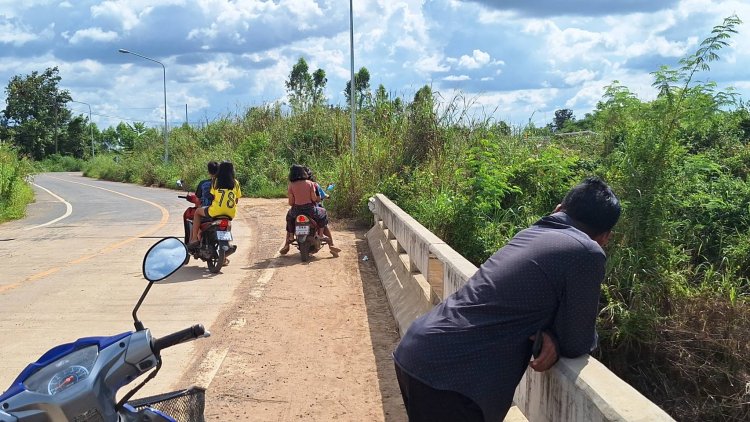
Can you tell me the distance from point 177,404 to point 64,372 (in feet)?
1.86

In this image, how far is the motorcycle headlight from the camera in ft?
7.44

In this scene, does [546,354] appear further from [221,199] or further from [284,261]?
[284,261]

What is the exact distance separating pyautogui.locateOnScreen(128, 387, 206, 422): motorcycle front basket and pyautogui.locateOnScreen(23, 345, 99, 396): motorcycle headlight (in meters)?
0.42

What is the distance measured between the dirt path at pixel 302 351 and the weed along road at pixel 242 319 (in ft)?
0.05

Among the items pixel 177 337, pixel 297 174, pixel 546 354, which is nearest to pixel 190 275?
pixel 297 174

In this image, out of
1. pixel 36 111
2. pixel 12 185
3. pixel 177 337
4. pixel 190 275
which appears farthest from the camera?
pixel 36 111

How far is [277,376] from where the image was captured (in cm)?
571

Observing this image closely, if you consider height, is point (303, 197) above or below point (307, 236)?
above

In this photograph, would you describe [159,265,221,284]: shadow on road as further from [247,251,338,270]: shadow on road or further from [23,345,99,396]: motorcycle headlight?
[23,345,99,396]: motorcycle headlight

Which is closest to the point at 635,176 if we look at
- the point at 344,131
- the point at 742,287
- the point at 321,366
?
the point at 742,287

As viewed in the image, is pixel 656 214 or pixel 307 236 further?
pixel 307 236

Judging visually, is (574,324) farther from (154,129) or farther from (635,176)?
(154,129)

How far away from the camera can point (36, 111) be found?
3317 inches

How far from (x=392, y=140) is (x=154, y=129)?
145ft
